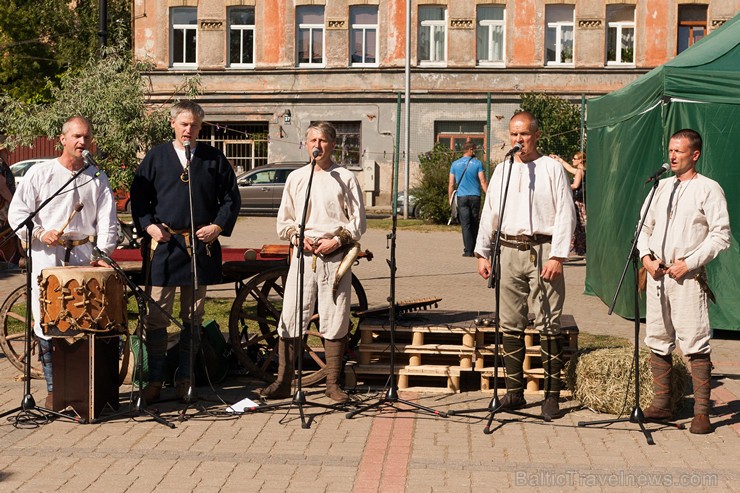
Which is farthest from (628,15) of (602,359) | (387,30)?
(602,359)

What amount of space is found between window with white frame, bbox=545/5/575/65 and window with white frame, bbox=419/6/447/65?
3384 millimetres

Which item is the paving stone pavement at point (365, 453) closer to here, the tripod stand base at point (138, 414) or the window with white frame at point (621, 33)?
the tripod stand base at point (138, 414)

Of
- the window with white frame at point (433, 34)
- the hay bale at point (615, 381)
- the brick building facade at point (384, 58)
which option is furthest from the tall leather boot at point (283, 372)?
the window with white frame at point (433, 34)

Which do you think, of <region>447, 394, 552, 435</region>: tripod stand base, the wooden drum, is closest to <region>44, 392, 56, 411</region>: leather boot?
the wooden drum

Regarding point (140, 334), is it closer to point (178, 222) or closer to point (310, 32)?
point (178, 222)

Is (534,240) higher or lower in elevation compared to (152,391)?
higher

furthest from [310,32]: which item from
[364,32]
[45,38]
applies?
[45,38]

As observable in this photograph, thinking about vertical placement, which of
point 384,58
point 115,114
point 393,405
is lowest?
point 393,405

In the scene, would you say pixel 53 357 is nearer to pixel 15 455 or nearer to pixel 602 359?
pixel 15 455

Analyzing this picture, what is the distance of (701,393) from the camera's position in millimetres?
7516

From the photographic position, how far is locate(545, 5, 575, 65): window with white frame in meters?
38.8

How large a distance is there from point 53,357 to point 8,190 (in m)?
4.87

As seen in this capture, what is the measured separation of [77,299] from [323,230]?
1.76 m

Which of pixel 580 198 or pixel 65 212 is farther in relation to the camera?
pixel 580 198
